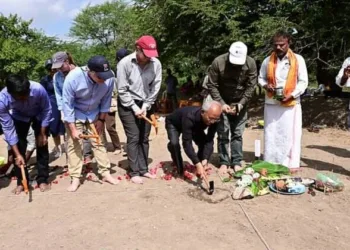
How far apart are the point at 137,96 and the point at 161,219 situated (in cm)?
177

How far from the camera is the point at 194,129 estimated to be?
5.13 meters

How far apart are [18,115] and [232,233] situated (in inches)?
113

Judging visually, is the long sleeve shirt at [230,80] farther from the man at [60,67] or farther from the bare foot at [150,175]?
the man at [60,67]

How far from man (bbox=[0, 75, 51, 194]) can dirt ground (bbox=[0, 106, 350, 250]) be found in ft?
1.32

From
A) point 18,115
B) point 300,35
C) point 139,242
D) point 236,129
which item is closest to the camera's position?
point 139,242

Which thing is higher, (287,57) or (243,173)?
(287,57)

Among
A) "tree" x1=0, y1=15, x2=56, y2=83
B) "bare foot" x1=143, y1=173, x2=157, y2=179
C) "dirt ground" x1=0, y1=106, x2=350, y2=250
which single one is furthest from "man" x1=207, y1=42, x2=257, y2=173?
"tree" x1=0, y1=15, x2=56, y2=83

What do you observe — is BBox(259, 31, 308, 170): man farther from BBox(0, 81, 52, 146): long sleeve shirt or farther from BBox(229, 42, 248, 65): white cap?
BBox(0, 81, 52, 146): long sleeve shirt

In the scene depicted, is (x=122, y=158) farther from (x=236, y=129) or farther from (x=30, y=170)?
(x=236, y=129)

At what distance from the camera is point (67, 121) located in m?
4.83

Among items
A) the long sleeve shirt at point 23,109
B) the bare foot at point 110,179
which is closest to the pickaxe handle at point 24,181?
the long sleeve shirt at point 23,109

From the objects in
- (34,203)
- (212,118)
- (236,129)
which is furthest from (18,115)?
(236,129)

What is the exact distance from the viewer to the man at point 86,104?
4.67 meters

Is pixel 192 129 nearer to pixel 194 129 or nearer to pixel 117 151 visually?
pixel 194 129
